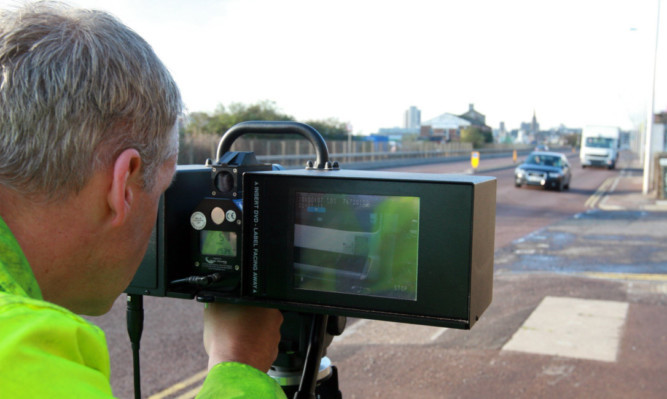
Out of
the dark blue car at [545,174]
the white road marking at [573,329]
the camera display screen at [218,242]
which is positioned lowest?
the white road marking at [573,329]

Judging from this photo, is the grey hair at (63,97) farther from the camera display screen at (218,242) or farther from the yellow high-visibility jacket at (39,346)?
the camera display screen at (218,242)

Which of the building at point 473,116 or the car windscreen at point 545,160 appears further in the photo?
the building at point 473,116

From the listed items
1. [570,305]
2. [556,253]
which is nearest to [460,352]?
[570,305]

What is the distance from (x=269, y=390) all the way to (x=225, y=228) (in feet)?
2.09

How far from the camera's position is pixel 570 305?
21.0ft

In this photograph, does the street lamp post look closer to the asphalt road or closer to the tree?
the tree

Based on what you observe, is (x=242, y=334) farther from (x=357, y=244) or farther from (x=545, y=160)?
(x=545, y=160)

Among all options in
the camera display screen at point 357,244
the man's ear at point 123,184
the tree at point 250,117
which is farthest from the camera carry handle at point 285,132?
the tree at point 250,117

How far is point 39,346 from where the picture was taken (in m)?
0.74

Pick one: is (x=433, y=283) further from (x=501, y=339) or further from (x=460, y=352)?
(x=501, y=339)

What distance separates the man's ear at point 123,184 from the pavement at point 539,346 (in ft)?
11.3

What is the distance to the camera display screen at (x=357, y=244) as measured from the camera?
1.52 meters

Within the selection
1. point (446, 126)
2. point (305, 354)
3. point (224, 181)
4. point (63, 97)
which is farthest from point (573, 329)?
point (446, 126)

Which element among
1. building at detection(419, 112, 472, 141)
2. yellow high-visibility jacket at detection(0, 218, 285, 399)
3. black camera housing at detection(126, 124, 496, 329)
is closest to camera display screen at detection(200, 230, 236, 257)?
black camera housing at detection(126, 124, 496, 329)
